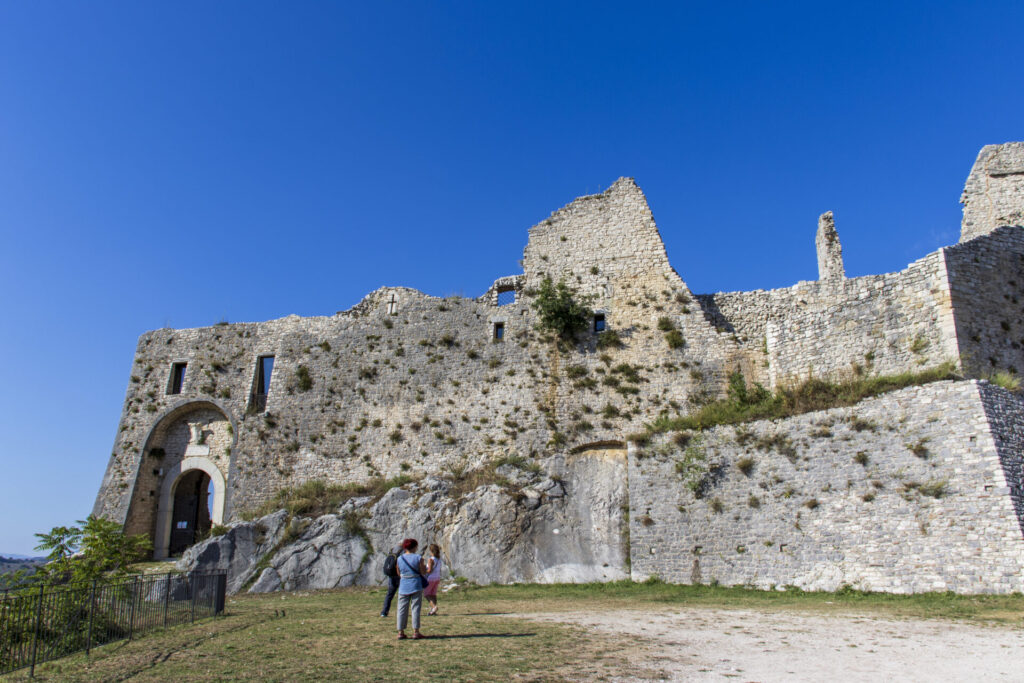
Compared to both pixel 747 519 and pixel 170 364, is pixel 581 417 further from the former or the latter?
pixel 170 364

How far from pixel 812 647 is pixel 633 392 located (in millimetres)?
13635

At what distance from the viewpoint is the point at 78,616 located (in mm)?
9883

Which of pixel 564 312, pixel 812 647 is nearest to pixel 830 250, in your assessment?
pixel 564 312

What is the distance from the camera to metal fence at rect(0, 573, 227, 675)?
881 centimetres

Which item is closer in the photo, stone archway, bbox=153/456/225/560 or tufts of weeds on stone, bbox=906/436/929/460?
tufts of weeds on stone, bbox=906/436/929/460

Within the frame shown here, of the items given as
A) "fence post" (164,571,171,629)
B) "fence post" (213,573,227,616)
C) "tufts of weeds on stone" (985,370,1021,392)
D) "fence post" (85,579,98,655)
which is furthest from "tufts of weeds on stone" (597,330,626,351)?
"fence post" (85,579,98,655)

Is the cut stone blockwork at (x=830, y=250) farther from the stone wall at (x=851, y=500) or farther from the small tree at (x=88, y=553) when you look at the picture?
the small tree at (x=88, y=553)

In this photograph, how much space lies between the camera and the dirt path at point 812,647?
7352 millimetres

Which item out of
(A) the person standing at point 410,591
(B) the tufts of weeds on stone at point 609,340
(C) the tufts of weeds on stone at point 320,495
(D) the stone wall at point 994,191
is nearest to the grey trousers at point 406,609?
(A) the person standing at point 410,591

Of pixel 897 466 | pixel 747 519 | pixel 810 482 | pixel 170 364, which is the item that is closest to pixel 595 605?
pixel 747 519

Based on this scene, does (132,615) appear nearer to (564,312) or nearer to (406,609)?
(406,609)

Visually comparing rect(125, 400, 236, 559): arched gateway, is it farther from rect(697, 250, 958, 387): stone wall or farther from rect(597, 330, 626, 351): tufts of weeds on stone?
rect(697, 250, 958, 387): stone wall

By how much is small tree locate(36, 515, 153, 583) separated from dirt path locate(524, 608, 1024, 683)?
911cm

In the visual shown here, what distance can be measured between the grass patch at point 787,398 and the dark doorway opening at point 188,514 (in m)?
19.2
